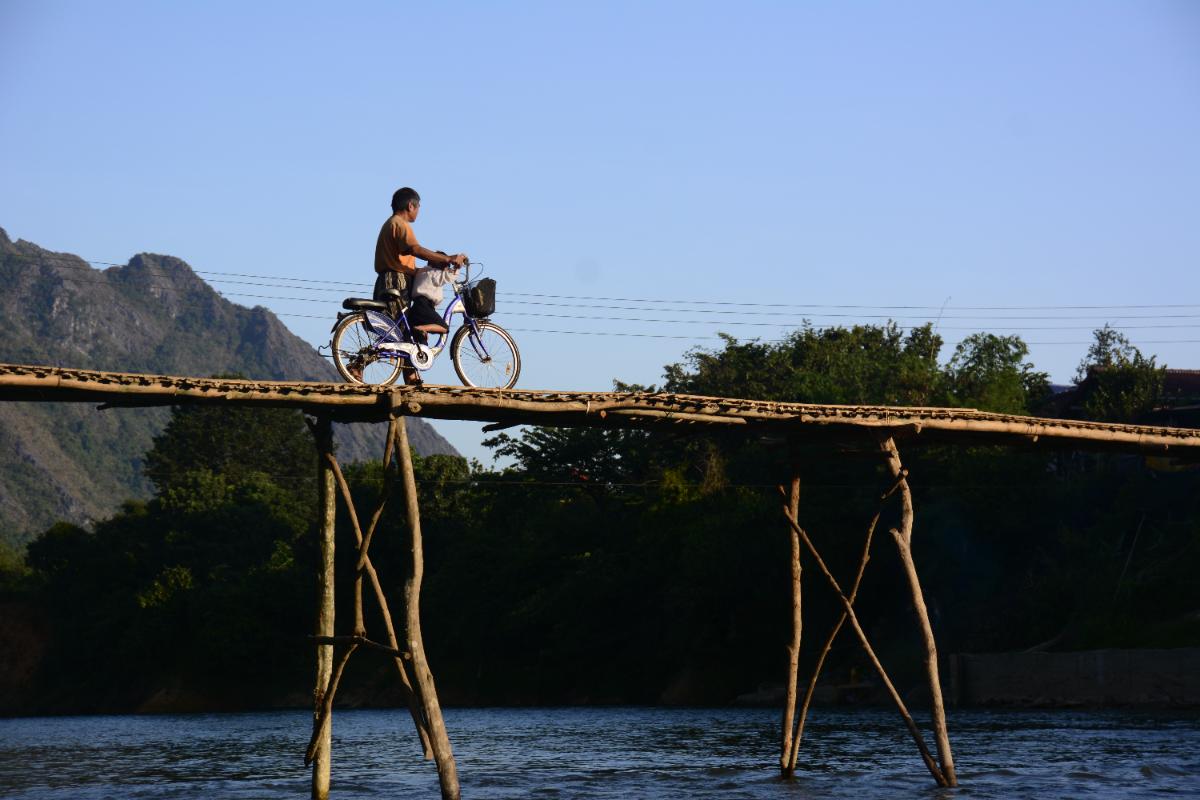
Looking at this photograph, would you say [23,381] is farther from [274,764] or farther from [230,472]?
[230,472]

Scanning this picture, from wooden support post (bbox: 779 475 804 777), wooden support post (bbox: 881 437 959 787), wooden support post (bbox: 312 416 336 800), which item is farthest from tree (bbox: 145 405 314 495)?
wooden support post (bbox: 881 437 959 787)

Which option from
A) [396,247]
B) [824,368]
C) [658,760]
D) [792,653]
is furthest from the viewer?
[824,368]

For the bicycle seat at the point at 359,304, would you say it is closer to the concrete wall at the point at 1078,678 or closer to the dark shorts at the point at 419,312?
the dark shorts at the point at 419,312

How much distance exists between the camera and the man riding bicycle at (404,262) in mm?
18375

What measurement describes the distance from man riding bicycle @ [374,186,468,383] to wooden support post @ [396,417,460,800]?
1.25 metres

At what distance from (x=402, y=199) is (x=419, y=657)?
5.65 metres

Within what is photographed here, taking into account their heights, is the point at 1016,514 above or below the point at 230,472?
below

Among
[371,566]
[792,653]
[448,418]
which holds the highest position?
[448,418]

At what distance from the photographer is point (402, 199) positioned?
18.5 meters

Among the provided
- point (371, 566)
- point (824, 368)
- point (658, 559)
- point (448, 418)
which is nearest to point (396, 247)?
point (448, 418)

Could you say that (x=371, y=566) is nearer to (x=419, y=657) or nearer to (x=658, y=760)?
(x=419, y=657)

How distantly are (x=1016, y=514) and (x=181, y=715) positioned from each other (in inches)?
1496

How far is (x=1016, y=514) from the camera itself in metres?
50.8

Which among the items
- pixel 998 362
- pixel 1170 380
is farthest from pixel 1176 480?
pixel 998 362
